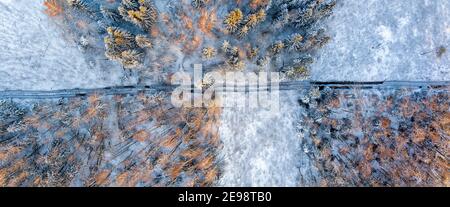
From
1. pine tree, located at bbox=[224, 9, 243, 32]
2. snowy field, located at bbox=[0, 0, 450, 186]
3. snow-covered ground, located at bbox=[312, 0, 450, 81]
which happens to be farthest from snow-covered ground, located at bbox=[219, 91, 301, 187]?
snow-covered ground, located at bbox=[312, 0, 450, 81]

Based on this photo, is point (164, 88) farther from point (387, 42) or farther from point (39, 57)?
point (387, 42)

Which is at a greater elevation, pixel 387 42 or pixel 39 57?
pixel 387 42

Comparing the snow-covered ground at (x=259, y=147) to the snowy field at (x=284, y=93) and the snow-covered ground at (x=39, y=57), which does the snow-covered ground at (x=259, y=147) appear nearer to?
the snowy field at (x=284, y=93)

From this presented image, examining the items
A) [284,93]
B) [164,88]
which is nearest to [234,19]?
[284,93]

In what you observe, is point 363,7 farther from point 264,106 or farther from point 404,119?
point 264,106

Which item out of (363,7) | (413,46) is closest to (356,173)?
(413,46)
